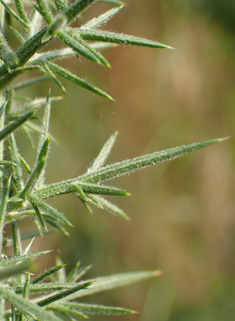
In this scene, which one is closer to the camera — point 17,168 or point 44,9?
point 44,9

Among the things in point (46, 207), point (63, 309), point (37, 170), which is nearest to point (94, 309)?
point (63, 309)

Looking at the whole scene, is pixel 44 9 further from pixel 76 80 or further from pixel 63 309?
pixel 63 309

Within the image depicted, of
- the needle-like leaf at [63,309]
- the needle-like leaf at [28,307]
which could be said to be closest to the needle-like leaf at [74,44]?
the needle-like leaf at [28,307]

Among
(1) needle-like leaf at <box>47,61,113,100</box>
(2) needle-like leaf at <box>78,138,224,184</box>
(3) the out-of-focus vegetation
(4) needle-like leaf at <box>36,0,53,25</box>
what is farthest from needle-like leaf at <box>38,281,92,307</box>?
(3) the out-of-focus vegetation

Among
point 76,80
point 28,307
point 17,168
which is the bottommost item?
point 28,307

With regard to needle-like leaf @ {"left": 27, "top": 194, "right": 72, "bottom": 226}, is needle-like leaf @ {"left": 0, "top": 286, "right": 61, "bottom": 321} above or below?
below

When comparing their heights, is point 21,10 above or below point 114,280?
above

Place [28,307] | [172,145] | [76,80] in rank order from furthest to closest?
[172,145] → [76,80] → [28,307]

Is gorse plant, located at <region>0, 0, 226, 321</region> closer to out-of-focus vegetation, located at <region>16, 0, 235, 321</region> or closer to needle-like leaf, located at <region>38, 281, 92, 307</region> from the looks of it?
needle-like leaf, located at <region>38, 281, 92, 307</region>

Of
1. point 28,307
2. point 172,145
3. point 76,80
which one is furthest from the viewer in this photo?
point 172,145
